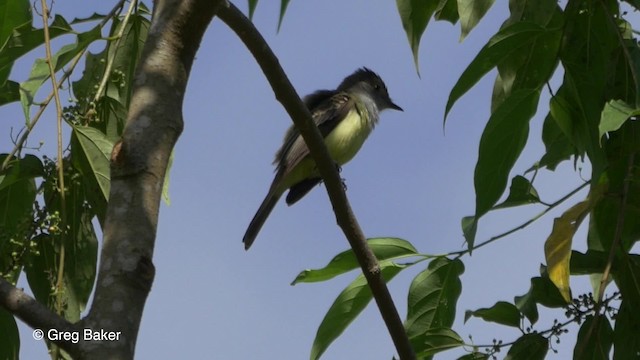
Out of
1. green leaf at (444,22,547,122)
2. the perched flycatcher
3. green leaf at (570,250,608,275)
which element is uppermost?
the perched flycatcher

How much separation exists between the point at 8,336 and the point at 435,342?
4.00ft

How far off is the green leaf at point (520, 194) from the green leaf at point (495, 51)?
47 cm

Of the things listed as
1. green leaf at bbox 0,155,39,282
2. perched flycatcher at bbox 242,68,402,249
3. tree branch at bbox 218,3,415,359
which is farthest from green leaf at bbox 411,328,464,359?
perched flycatcher at bbox 242,68,402,249

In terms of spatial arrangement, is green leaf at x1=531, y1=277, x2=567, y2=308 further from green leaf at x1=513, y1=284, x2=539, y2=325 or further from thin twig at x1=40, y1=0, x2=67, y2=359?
thin twig at x1=40, y1=0, x2=67, y2=359

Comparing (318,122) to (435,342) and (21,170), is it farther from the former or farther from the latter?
(21,170)

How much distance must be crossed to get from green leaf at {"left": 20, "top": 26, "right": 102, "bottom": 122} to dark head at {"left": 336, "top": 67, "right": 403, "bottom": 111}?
5.64m

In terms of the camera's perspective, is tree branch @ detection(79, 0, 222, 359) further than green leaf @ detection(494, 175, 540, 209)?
No

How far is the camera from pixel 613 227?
3.19m

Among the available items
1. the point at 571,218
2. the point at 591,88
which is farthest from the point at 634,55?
the point at 571,218

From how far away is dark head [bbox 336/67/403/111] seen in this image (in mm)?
8648

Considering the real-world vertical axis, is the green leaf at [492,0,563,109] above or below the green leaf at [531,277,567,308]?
above

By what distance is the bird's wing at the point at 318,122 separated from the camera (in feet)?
21.6

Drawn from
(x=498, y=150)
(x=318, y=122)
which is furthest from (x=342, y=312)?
Answer: (x=318, y=122)

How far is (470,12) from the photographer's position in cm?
309
